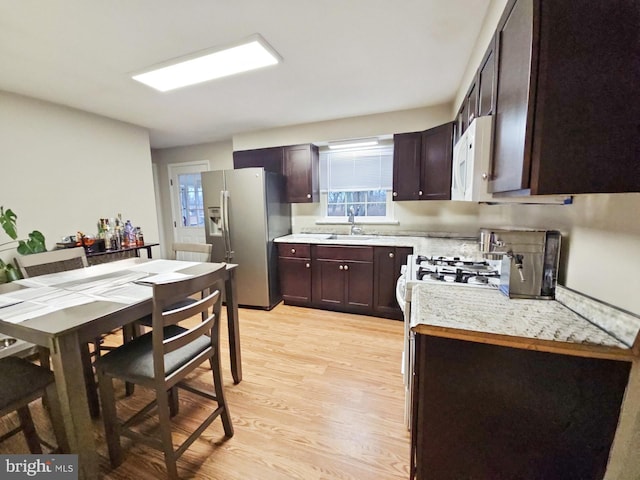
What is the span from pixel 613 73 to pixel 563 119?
0.15 meters

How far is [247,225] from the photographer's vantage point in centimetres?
329

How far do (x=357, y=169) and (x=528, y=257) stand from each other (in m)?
2.63

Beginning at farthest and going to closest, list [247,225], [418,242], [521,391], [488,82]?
[247,225] < [418,242] < [488,82] < [521,391]

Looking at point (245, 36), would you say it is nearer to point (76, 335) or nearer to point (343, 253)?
point (76, 335)

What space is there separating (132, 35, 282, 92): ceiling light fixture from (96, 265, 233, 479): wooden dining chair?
1.59m

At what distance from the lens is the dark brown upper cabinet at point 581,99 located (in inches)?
27.2

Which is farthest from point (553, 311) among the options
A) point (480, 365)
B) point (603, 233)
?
point (480, 365)

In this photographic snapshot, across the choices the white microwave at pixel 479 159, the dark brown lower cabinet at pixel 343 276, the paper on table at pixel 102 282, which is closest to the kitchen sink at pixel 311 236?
the dark brown lower cabinet at pixel 343 276

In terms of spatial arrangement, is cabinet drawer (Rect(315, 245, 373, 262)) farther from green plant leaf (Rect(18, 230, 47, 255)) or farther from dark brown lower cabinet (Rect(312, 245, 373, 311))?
green plant leaf (Rect(18, 230, 47, 255))

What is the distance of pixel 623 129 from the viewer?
70 centimetres

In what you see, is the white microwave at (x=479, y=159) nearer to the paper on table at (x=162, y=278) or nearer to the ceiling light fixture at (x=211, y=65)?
the ceiling light fixture at (x=211, y=65)

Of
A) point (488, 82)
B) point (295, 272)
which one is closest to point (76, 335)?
point (488, 82)

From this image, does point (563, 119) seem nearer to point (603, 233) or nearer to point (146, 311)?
point (603, 233)

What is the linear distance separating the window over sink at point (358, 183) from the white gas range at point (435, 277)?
1.64m
